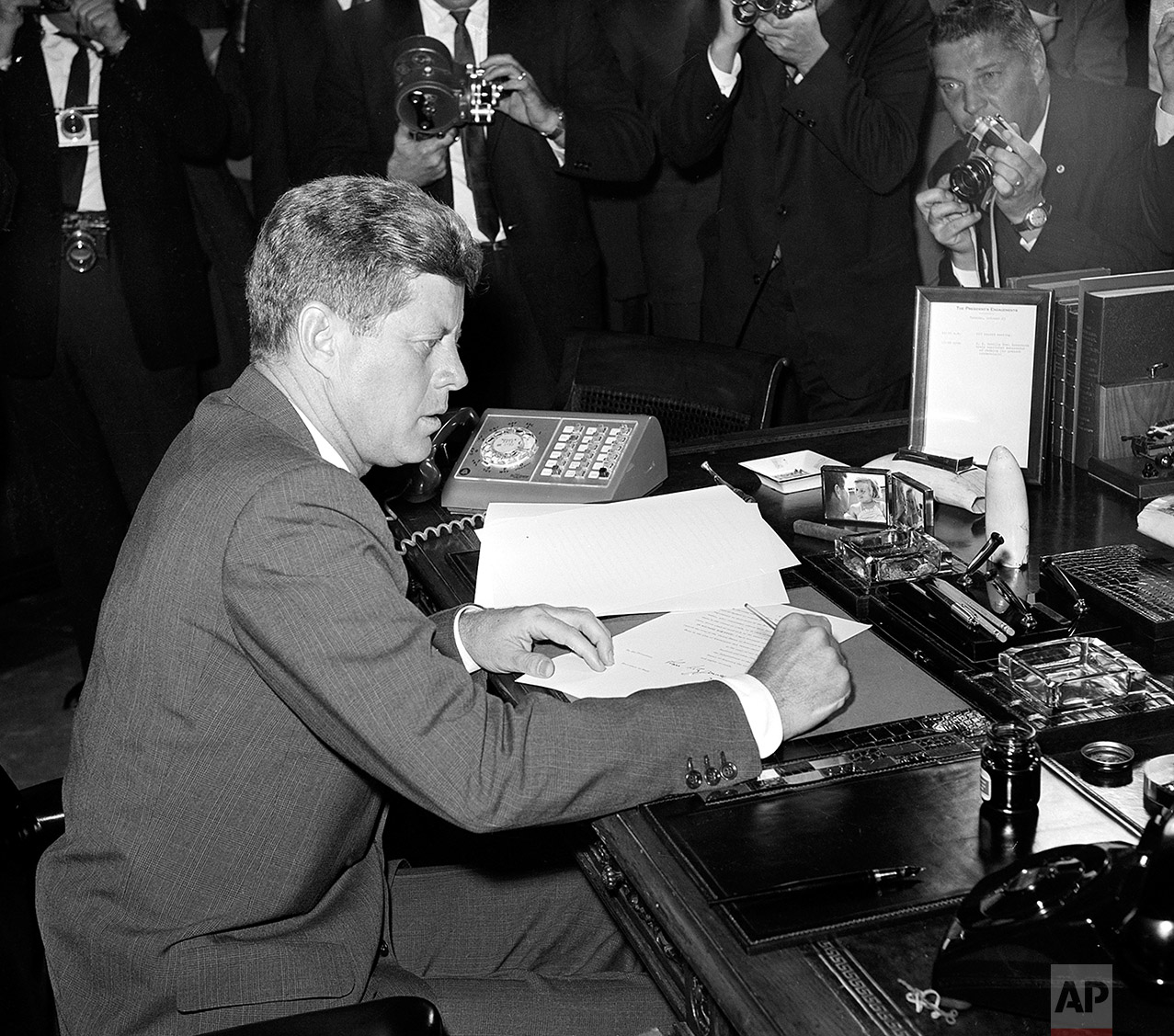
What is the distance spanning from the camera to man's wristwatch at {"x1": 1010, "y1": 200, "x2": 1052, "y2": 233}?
293 cm

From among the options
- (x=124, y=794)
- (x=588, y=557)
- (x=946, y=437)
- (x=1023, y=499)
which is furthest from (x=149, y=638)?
(x=946, y=437)

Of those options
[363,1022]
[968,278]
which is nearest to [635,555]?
[363,1022]

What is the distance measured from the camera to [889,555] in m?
1.90

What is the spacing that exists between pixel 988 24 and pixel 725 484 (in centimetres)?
158

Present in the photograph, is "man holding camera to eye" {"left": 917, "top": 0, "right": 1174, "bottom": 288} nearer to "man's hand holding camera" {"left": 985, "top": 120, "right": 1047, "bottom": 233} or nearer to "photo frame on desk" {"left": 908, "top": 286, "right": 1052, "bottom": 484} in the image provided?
"man's hand holding camera" {"left": 985, "top": 120, "right": 1047, "bottom": 233}

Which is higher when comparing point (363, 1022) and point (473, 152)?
point (473, 152)

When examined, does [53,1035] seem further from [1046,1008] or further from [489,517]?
[1046,1008]

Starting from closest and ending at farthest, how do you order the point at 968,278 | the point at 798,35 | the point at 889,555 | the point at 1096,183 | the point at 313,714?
the point at 313,714
the point at 889,555
the point at 1096,183
the point at 968,278
the point at 798,35

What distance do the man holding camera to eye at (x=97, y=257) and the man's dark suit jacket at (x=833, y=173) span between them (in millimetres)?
1498

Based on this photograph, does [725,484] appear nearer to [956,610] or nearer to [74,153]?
[956,610]

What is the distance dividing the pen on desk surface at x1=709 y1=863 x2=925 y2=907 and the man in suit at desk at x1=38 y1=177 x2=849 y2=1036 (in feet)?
0.66

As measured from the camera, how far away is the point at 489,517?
2178mm

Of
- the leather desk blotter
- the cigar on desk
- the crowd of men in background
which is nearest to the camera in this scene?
the leather desk blotter

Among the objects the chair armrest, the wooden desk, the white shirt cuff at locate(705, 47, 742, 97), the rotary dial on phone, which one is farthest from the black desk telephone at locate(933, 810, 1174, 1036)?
the white shirt cuff at locate(705, 47, 742, 97)
